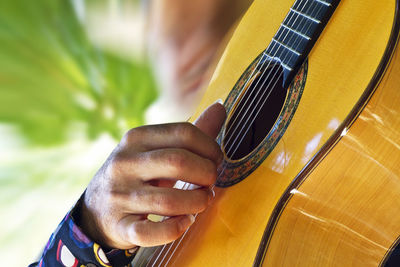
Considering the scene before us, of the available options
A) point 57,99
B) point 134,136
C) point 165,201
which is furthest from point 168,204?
point 57,99

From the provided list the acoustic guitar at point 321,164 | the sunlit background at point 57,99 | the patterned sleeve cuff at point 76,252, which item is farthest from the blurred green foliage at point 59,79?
the acoustic guitar at point 321,164

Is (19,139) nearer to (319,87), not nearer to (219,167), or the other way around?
(219,167)

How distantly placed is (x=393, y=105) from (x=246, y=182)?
0.20 meters

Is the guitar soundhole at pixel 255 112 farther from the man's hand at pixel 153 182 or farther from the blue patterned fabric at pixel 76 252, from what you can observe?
the blue patterned fabric at pixel 76 252

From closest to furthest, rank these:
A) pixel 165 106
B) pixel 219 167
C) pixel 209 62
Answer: pixel 219 167 < pixel 209 62 < pixel 165 106

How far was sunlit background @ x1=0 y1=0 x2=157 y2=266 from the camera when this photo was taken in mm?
1015

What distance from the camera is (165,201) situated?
18.3 inches

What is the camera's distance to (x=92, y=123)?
1.12 m

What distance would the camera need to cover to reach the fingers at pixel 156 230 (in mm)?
464

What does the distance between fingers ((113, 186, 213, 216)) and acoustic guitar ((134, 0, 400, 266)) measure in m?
0.05

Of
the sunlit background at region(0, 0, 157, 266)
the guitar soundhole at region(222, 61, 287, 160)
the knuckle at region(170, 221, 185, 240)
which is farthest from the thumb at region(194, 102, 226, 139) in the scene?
the sunlit background at region(0, 0, 157, 266)

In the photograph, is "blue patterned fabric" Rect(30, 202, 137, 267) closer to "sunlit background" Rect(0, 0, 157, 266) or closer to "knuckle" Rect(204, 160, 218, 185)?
"knuckle" Rect(204, 160, 218, 185)

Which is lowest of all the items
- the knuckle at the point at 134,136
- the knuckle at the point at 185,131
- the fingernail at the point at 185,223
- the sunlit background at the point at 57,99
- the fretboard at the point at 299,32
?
the sunlit background at the point at 57,99

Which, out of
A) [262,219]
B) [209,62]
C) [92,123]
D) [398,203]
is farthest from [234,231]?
[92,123]
